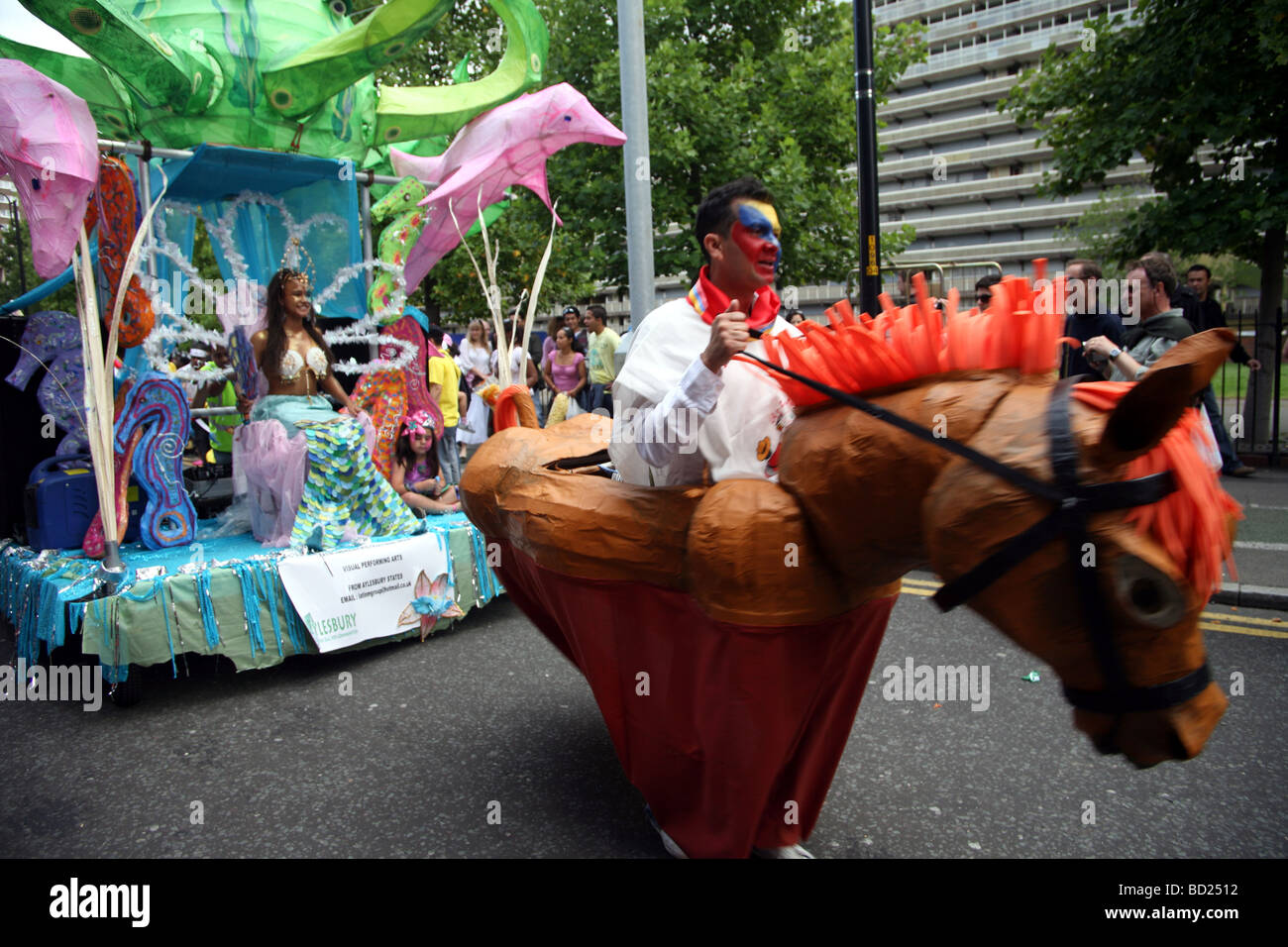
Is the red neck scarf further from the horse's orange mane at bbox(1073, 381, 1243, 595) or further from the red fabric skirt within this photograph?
the horse's orange mane at bbox(1073, 381, 1243, 595)

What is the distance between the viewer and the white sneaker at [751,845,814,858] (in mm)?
2422

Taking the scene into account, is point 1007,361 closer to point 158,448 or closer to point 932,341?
point 932,341

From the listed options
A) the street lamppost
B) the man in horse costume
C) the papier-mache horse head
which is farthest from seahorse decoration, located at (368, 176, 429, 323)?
the papier-mache horse head

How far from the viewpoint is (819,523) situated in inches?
74.2

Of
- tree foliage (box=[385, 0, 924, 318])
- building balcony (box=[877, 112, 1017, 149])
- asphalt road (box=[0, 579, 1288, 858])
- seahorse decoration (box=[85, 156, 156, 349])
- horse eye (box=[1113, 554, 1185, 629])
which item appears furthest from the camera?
building balcony (box=[877, 112, 1017, 149])

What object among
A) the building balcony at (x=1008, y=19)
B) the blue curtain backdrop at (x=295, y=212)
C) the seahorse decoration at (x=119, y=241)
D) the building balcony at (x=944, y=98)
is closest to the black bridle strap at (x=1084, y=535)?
the seahorse decoration at (x=119, y=241)

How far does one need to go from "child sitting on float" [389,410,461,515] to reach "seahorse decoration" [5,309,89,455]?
1.91 metres

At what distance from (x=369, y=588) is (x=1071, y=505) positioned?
3.81 meters

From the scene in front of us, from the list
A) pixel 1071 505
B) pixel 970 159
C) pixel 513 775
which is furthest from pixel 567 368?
pixel 970 159

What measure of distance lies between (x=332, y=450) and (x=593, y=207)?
800cm

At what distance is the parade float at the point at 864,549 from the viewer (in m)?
1.43

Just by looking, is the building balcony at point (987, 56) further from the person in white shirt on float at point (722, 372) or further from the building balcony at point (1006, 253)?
the person in white shirt on float at point (722, 372)

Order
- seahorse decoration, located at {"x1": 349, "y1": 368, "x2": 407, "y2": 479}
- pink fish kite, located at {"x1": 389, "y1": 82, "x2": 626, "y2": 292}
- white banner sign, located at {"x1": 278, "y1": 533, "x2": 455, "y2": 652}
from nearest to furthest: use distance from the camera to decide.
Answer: white banner sign, located at {"x1": 278, "y1": 533, "x2": 455, "y2": 652}
seahorse decoration, located at {"x1": 349, "y1": 368, "x2": 407, "y2": 479}
pink fish kite, located at {"x1": 389, "y1": 82, "x2": 626, "y2": 292}

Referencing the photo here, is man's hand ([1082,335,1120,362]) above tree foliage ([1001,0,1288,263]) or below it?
below
